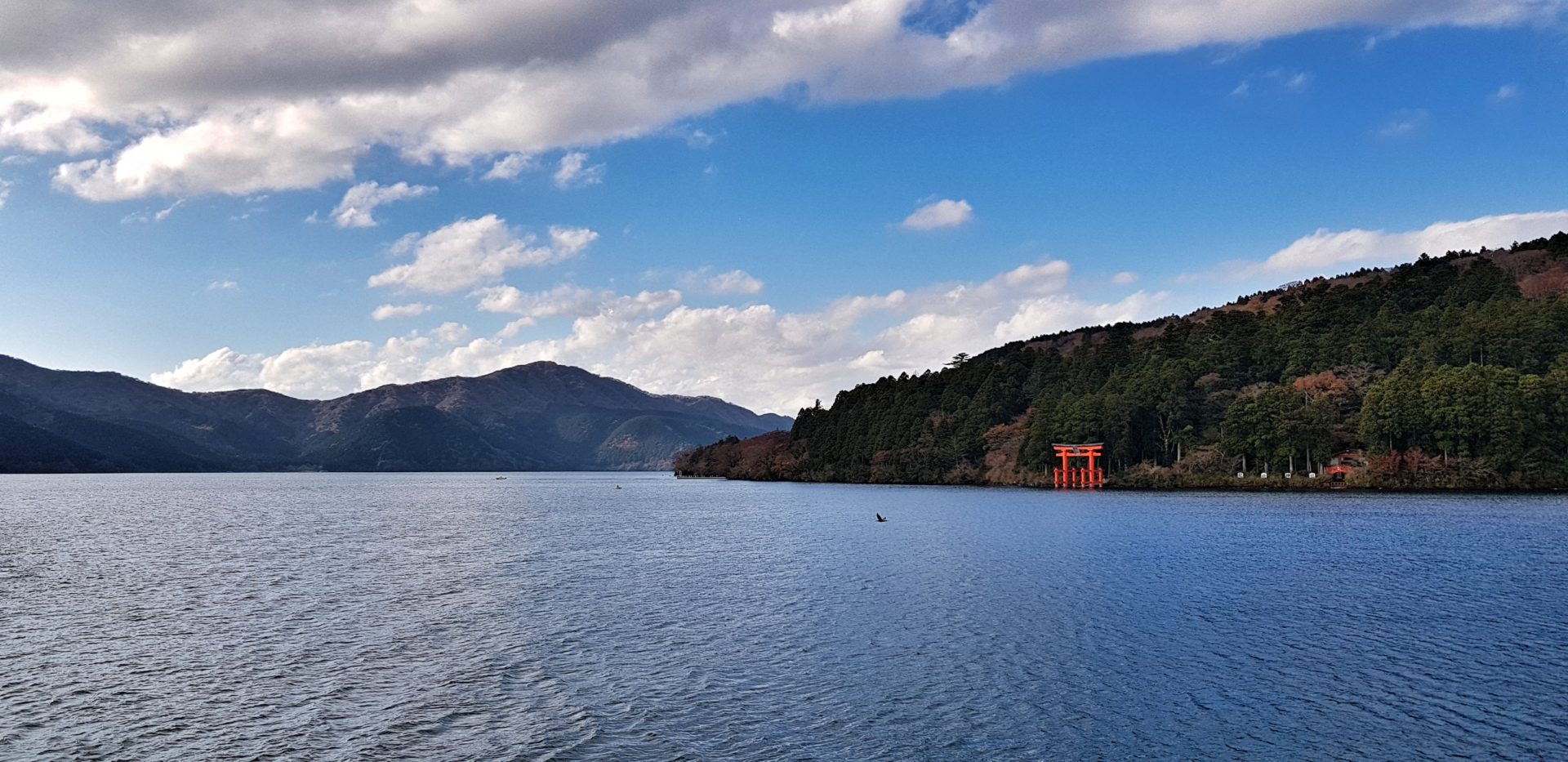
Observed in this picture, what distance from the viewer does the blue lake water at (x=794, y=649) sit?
2555 cm

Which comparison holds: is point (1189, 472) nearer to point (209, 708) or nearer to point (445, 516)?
point (445, 516)

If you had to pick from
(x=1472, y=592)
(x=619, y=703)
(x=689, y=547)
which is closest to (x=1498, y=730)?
(x=619, y=703)

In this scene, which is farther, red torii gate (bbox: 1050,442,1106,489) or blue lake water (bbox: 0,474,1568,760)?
red torii gate (bbox: 1050,442,1106,489)

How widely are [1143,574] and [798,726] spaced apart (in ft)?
126

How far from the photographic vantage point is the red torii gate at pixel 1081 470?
19162 cm

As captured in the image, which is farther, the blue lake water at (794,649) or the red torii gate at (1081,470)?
the red torii gate at (1081,470)

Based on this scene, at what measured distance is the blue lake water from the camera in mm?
25547

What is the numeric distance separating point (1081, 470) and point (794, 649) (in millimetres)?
170836

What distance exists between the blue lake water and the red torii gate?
4360 inches

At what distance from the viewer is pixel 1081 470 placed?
196375mm

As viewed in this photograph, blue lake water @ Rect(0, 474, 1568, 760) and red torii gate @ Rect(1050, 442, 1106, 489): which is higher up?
red torii gate @ Rect(1050, 442, 1106, 489)

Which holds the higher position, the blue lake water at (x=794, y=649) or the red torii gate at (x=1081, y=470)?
the red torii gate at (x=1081, y=470)

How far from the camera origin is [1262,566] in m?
61.4

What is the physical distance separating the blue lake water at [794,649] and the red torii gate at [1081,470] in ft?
363
